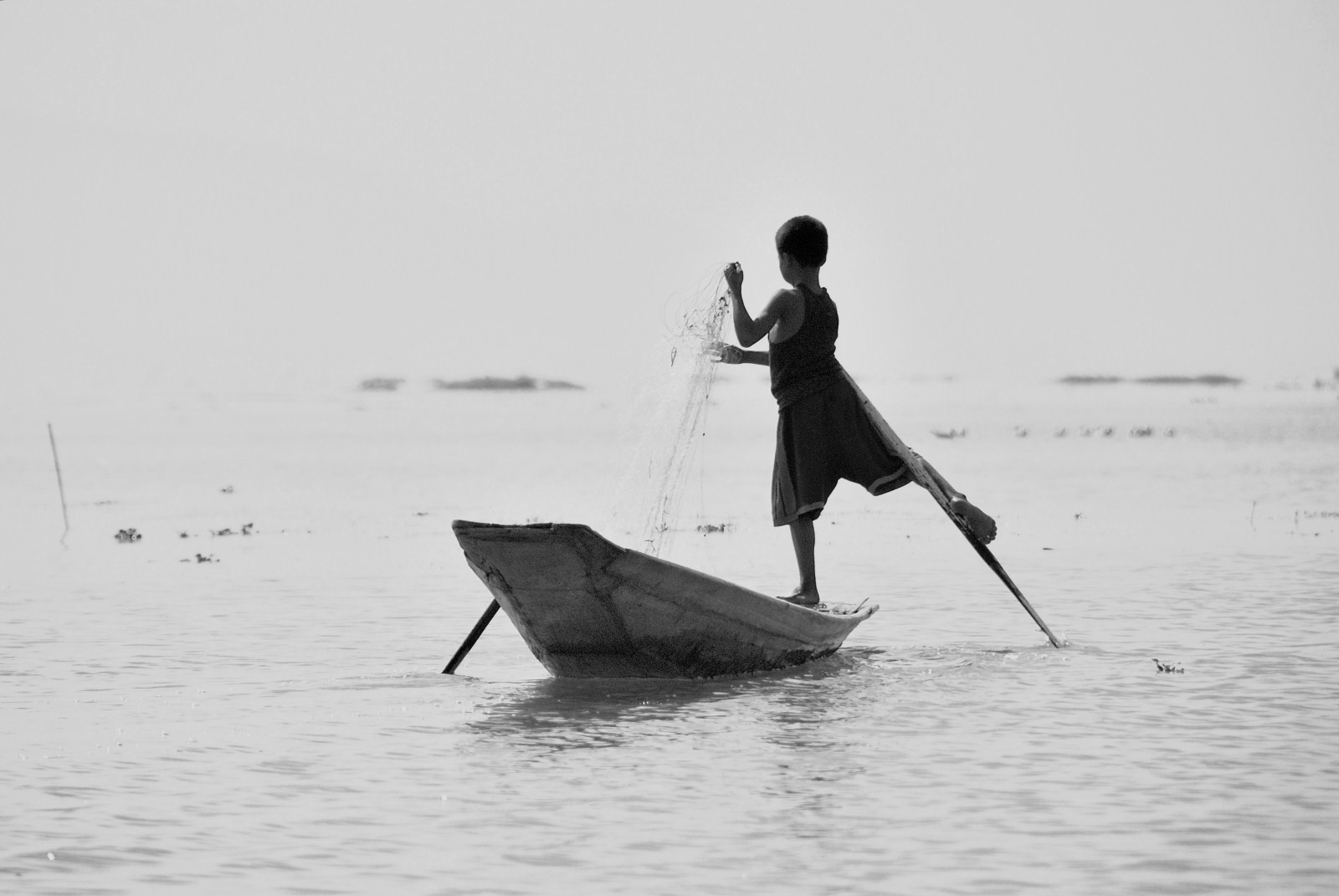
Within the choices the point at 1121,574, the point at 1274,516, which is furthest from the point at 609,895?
the point at 1274,516

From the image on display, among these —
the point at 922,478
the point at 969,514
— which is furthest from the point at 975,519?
the point at 922,478

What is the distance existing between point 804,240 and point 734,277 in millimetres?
612

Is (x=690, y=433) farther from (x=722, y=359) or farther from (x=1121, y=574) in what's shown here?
(x=1121, y=574)

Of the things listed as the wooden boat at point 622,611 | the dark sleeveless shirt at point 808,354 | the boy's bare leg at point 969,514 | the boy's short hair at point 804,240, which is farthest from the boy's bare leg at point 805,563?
the boy's short hair at point 804,240

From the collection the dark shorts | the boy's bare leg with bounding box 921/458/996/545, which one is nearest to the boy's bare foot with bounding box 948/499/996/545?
the boy's bare leg with bounding box 921/458/996/545

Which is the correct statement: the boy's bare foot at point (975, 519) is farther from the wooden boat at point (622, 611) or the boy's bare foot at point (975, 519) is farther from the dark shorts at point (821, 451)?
the wooden boat at point (622, 611)

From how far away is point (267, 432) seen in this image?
51.6 meters

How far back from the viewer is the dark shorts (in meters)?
8.69

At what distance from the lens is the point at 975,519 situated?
29.6 feet

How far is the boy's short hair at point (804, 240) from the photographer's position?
865 centimetres

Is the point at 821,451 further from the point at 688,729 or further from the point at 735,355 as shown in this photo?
the point at 688,729

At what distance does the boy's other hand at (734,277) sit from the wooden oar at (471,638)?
197 cm

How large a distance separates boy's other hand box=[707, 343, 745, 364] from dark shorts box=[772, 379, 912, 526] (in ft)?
1.27

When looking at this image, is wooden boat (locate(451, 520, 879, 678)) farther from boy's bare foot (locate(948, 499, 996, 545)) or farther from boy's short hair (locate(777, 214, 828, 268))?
boy's short hair (locate(777, 214, 828, 268))
